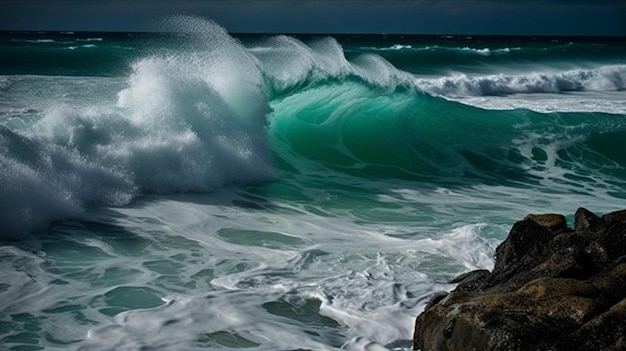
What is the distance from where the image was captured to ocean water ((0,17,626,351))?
5145 millimetres

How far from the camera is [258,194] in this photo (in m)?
9.57

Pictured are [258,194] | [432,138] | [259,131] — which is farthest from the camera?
[432,138]

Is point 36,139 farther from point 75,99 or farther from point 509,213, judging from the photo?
point 75,99

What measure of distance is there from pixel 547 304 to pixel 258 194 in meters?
6.07

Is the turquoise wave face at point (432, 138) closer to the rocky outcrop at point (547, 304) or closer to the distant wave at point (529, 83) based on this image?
the rocky outcrop at point (547, 304)

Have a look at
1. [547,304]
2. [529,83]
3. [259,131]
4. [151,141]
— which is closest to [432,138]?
[259,131]

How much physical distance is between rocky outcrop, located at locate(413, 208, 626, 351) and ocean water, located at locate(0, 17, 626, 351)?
0.62 metres

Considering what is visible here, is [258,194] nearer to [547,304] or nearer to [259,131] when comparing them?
[259,131]

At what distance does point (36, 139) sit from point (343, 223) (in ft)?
11.6

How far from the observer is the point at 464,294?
432 centimetres

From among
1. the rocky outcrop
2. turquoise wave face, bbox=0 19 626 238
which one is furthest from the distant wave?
the rocky outcrop

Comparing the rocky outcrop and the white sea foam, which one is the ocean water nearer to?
the white sea foam

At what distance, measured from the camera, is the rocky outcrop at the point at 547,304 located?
3492 mm

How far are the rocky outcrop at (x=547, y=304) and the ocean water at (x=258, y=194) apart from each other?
2.03 feet
